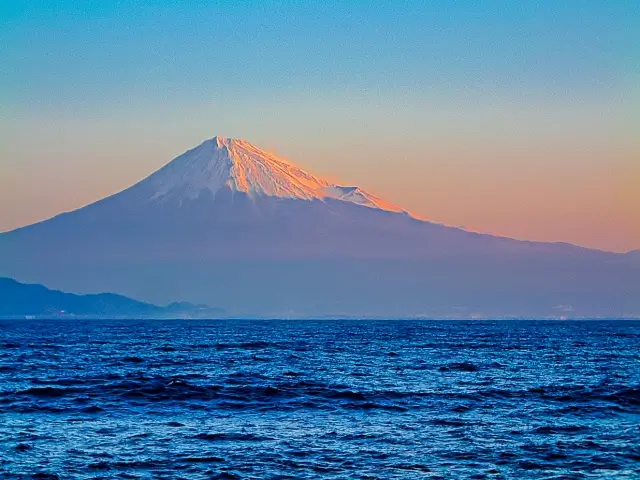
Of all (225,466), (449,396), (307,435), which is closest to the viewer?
(225,466)

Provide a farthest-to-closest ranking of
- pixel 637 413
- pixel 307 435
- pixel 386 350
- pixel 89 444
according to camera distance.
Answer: pixel 386 350, pixel 637 413, pixel 307 435, pixel 89 444

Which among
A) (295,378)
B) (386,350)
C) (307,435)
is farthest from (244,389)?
(386,350)

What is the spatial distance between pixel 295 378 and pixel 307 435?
642 inches

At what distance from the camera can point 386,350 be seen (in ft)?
245

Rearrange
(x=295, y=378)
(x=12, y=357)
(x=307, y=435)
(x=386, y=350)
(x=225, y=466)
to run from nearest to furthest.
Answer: (x=225, y=466) → (x=307, y=435) → (x=295, y=378) → (x=12, y=357) → (x=386, y=350)

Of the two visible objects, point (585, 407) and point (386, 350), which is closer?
point (585, 407)

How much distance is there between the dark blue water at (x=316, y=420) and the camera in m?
25.2

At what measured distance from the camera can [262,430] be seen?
30.8 meters

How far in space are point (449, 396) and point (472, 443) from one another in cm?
1133

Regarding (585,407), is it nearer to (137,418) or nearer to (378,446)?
(378,446)

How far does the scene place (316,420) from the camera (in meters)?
32.9

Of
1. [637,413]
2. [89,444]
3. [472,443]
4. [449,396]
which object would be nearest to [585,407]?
[637,413]

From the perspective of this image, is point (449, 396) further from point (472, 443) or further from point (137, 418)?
point (137, 418)

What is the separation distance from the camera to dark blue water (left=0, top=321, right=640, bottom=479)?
2516cm
